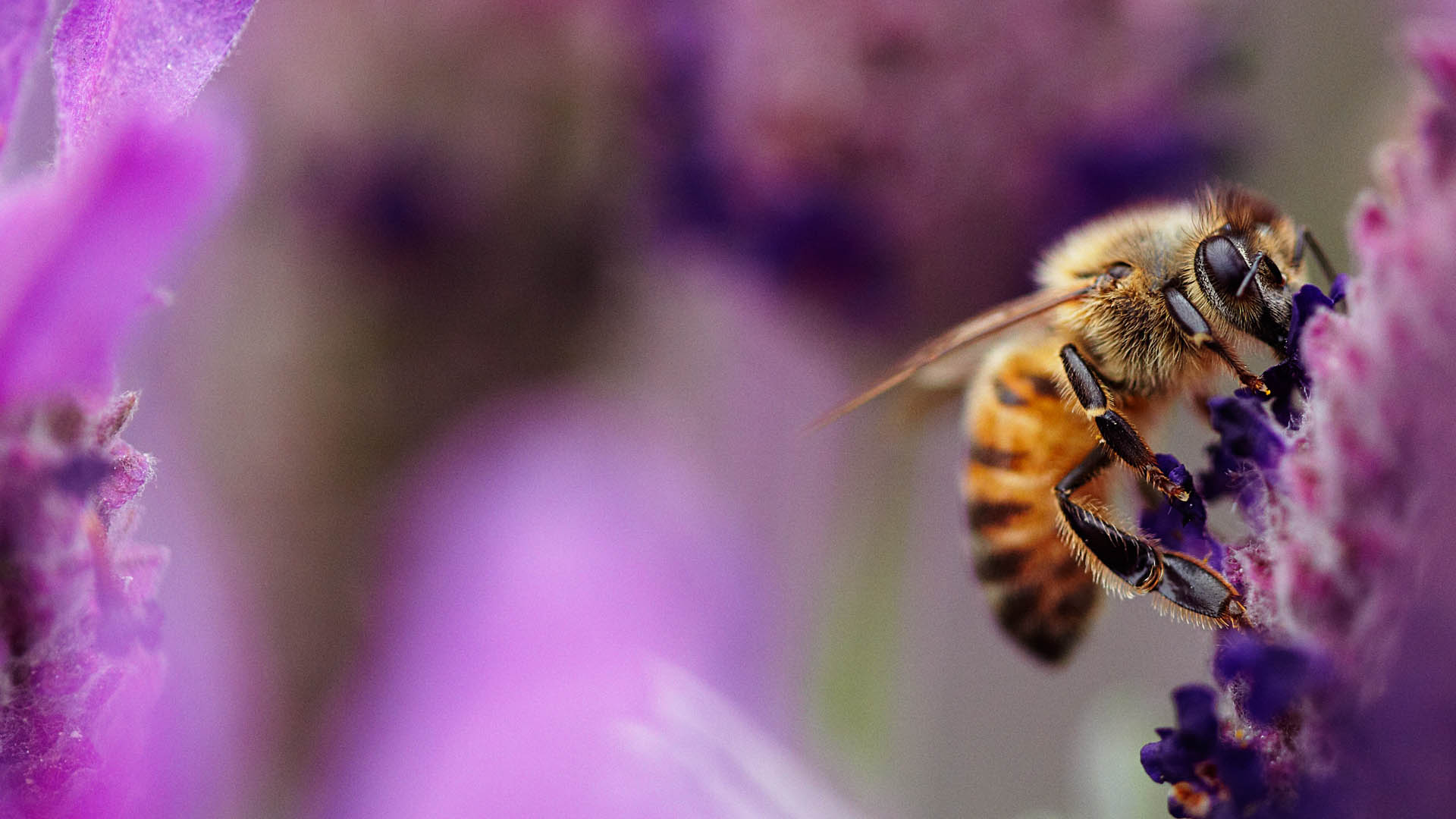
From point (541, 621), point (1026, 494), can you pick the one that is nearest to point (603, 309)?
point (541, 621)

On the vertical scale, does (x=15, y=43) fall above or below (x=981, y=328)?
below

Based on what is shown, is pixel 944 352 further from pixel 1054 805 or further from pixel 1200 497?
pixel 1054 805

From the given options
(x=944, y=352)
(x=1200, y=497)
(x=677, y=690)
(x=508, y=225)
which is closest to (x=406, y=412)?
(x=508, y=225)

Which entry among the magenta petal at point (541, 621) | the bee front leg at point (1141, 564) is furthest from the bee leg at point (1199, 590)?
the magenta petal at point (541, 621)

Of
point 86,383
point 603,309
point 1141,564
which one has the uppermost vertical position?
point 603,309

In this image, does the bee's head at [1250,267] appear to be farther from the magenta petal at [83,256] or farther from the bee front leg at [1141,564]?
the magenta petal at [83,256]

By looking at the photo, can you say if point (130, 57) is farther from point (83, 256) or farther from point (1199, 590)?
point (1199, 590)
